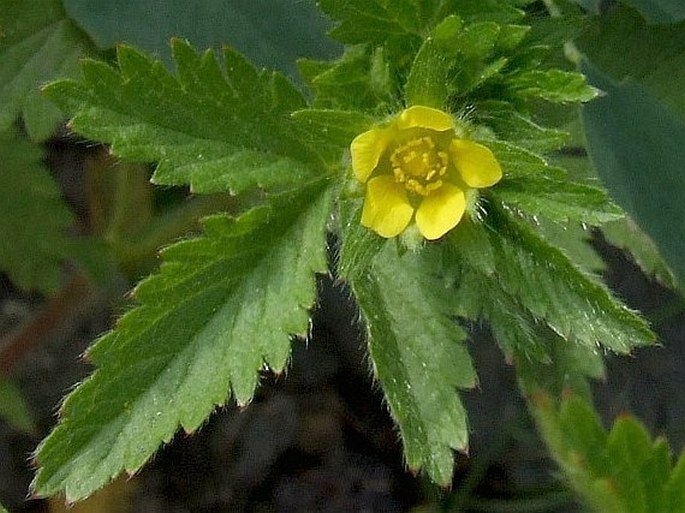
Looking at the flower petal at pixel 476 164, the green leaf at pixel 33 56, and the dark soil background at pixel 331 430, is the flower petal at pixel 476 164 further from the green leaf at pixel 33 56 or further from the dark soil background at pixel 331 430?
the dark soil background at pixel 331 430

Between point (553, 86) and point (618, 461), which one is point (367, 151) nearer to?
point (553, 86)

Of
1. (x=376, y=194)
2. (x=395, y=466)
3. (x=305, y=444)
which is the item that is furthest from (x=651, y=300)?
(x=376, y=194)

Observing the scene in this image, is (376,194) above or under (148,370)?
above

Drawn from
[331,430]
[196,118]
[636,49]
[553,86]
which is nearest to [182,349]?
[196,118]

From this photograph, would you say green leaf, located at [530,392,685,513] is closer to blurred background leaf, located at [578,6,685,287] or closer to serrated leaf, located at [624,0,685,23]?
blurred background leaf, located at [578,6,685,287]

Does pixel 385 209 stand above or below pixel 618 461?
above

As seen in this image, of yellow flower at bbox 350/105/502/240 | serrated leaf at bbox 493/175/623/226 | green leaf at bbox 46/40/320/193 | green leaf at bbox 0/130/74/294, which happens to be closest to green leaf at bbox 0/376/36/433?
green leaf at bbox 0/130/74/294

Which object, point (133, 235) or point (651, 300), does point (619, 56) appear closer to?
point (651, 300)
